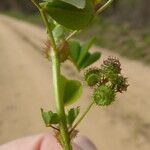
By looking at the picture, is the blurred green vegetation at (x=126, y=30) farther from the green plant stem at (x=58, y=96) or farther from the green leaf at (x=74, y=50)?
the green plant stem at (x=58, y=96)

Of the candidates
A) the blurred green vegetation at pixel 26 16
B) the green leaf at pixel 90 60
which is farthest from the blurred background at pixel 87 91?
the green leaf at pixel 90 60

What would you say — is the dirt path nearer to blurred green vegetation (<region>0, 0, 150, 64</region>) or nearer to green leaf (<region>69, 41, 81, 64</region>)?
blurred green vegetation (<region>0, 0, 150, 64</region>)

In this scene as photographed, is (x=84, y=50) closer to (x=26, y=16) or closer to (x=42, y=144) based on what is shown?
(x=42, y=144)

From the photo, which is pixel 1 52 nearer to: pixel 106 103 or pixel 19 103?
pixel 19 103

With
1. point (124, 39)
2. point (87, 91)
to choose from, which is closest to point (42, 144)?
point (87, 91)

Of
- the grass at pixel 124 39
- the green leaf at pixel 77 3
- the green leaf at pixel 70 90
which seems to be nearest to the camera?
the green leaf at pixel 77 3

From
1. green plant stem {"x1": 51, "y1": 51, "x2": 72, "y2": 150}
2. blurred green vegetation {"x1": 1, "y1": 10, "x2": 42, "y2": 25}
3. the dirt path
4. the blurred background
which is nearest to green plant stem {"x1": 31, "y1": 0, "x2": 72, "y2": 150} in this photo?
green plant stem {"x1": 51, "y1": 51, "x2": 72, "y2": 150}
